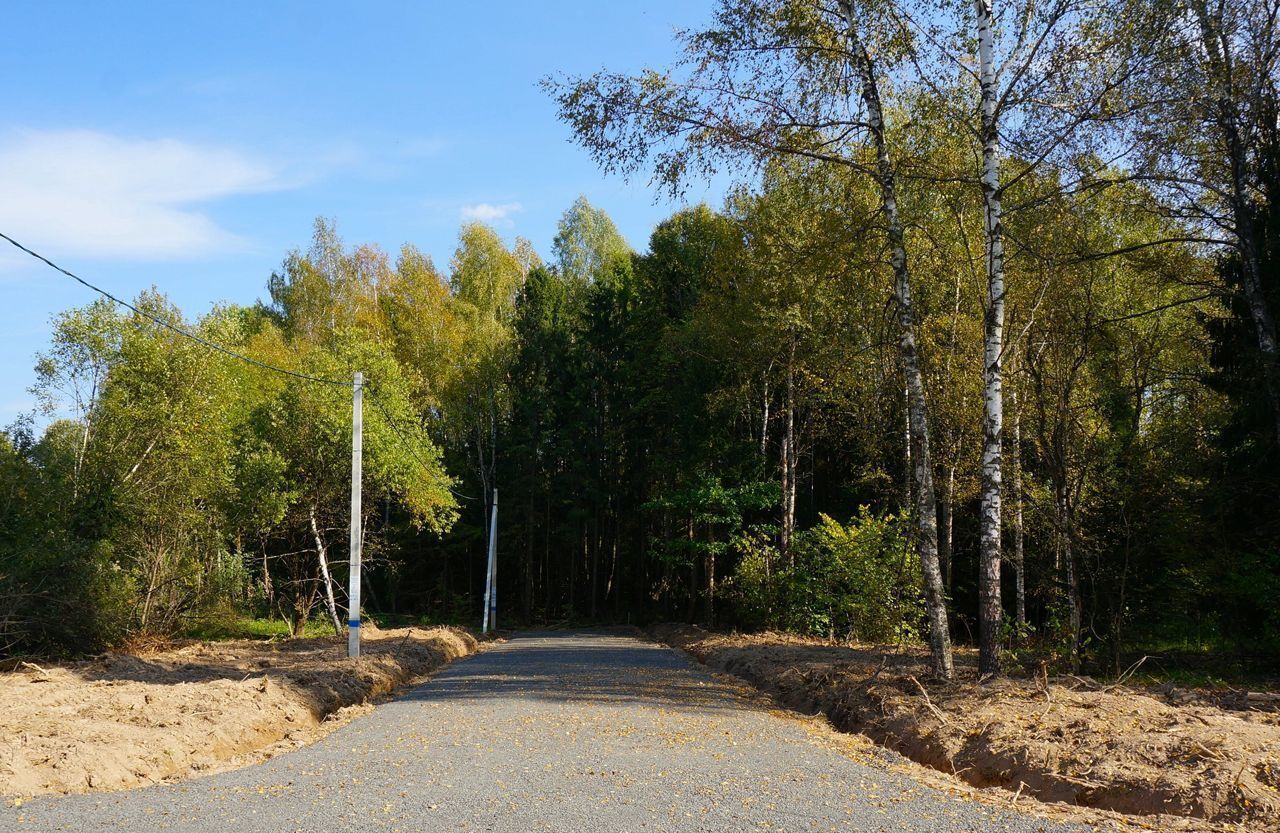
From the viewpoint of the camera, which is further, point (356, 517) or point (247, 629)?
point (247, 629)

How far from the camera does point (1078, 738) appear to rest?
6.95 m

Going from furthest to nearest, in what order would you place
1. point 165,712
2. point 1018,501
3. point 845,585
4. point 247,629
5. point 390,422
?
point 247,629 → point 390,422 → point 845,585 → point 1018,501 → point 165,712

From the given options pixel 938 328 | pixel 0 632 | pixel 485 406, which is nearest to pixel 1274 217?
pixel 938 328

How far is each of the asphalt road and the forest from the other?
4108 millimetres

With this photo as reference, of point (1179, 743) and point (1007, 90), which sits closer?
point (1179, 743)

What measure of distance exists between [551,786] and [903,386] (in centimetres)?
1674

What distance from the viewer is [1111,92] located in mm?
10789

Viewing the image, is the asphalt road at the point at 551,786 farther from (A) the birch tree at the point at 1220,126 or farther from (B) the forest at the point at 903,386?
Answer: (A) the birch tree at the point at 1220,126

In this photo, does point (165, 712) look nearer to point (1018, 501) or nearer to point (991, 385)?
point (991, 385)

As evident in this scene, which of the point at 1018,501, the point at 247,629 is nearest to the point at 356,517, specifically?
the point at 1018,501

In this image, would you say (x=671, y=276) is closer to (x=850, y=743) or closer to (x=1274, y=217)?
(x=1274, y=217)

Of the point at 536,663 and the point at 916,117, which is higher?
the point at 916,117

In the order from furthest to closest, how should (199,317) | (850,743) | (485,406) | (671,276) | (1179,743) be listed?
(485,406), (671,276), (199,317), (850,743), (1179,743)

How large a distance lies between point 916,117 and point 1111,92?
8.16 feet
